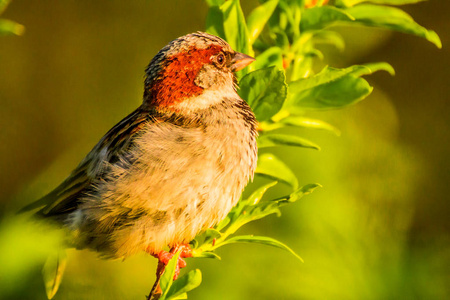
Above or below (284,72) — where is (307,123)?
below

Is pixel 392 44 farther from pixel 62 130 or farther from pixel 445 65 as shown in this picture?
pixel 62 130

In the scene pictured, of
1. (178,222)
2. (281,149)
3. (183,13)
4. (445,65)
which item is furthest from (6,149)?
(445,65)

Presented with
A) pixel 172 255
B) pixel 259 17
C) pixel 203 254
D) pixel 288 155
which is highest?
pixel 259 17

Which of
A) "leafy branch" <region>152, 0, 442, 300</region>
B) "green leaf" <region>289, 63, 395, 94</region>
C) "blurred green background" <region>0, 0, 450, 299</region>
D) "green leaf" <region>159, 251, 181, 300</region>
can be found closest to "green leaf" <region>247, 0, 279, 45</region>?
"leafy branch" <region>152, 0, 442, 300</region>

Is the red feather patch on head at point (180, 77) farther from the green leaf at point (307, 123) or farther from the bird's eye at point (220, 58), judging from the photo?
the green leaf at point (307, 123)

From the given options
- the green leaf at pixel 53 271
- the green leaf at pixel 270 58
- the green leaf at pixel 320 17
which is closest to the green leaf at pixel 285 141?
the green leaf at pixel 270 58

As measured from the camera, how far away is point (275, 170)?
202 cm

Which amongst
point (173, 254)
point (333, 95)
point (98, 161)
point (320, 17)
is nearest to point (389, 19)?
point (320, 17)

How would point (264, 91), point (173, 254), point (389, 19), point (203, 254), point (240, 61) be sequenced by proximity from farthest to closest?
point (240, 61) < point (173, 254) < point (389, 19) < point (264, 91) < point (203, 254)

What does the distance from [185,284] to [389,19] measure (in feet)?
3.35

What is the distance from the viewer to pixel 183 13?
14.9 ft

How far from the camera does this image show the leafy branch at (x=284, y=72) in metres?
1.82

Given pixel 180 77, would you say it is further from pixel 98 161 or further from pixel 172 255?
pixel 172 255

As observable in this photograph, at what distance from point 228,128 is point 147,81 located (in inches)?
→ 13.6
